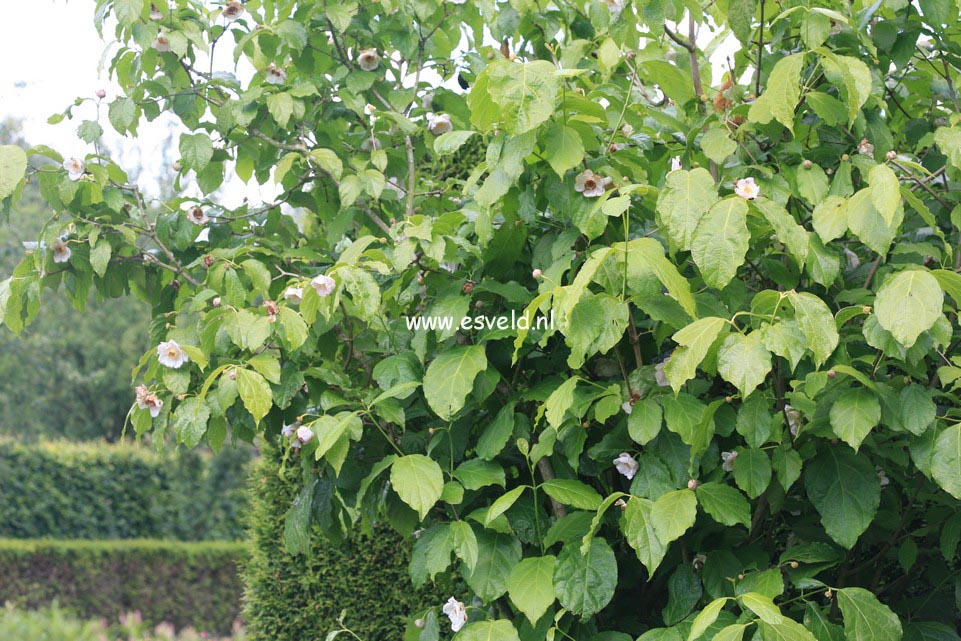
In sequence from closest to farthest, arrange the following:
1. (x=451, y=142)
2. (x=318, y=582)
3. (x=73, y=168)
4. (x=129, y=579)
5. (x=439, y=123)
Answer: (x=451, y=142), (x=73, y=168), (x=439, y=123), (x=318, y=582), (x=129, y=579)

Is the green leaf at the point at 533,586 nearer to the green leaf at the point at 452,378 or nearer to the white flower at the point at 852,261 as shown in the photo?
the green leaf at the point at 452,378

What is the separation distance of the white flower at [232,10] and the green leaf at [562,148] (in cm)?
133

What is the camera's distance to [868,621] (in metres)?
1.68

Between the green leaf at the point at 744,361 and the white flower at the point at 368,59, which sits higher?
the white flower at the point at 368,59

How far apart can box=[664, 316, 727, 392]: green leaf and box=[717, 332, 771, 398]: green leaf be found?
32 millimetres

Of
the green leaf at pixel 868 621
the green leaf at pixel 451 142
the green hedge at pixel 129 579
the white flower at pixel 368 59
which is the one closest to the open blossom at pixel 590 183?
the green leaf at pixel 451 142

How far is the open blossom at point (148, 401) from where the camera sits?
2.19 meters

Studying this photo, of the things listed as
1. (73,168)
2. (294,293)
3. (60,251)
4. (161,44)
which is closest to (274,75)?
(161,44)

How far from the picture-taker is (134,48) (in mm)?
2709

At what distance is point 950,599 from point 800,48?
1.40m

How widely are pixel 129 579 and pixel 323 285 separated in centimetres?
784

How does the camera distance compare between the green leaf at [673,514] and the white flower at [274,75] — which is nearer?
the green leaf at [673,514]

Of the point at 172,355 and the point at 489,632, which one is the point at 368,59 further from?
the point at 489,632

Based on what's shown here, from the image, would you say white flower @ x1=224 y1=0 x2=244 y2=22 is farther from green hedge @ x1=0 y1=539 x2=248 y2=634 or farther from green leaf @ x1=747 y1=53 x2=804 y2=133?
green hedge @ x1=0 y1=539 x2=248 y2=634
